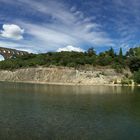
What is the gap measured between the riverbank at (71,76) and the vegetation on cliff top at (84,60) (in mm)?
3121

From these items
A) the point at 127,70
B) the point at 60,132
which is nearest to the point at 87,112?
the point at 60,132

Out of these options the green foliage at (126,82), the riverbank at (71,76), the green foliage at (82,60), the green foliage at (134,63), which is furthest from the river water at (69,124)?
the green foliage at (134,63)

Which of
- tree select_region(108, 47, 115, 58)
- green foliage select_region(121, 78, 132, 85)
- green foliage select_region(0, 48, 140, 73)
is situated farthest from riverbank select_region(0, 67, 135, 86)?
tree select_region(108, 47, 115, 58)

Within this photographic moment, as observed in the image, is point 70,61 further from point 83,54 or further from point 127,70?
point 127,70

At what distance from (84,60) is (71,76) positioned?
1064cm

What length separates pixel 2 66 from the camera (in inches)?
5448

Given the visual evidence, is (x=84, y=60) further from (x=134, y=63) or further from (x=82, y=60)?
(x=134, y=63)

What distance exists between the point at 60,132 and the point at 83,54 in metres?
108

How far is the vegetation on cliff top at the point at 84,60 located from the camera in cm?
11438

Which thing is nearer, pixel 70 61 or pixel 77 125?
pixel 77 125

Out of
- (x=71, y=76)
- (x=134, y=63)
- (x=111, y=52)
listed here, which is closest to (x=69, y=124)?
(x=71, y=76)

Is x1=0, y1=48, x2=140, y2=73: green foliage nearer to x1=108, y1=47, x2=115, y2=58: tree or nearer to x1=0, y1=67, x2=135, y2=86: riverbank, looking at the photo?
x1=108, y1=47, x2=115, y2=58: tree

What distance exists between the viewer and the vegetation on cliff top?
375 feet

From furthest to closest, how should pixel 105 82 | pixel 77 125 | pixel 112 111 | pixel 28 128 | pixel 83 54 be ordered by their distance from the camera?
pixel 83 54, pixel 105 82, pixel 112 111, pixel 77 125, pixel 28 128
